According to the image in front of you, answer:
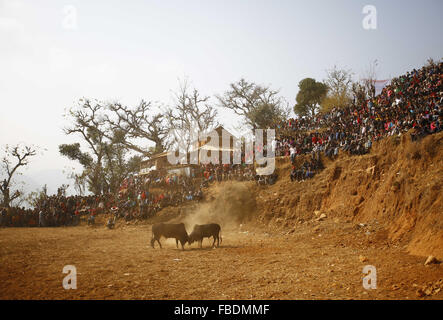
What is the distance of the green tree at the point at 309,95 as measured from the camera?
39.9 m

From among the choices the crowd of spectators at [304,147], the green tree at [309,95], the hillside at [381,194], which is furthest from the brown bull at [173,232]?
the green tree at [309,95]

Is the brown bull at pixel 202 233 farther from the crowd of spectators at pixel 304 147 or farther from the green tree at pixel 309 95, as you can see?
the green tree at pixel 309 95

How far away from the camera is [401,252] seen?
909 centimetres

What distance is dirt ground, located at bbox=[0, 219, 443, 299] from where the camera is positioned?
5969 mm

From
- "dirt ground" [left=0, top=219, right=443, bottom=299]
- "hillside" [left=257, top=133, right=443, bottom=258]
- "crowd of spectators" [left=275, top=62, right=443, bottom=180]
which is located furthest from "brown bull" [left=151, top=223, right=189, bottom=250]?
"crowd of spectators" [left=275, top=62, right=443, bottom=180]

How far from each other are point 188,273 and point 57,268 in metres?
3.99

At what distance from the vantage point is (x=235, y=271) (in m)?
8.02

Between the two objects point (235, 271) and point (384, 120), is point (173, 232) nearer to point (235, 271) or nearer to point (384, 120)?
point (235, 271)

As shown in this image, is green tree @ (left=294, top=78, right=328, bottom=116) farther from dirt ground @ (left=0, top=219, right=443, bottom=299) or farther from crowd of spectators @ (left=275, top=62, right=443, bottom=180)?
dirt ground @ (left=0, top=219, right=443, bottom=299)

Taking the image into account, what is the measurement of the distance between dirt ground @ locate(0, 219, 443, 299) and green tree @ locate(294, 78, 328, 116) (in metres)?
31.1

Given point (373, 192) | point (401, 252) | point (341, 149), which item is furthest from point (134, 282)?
point (341, 149)

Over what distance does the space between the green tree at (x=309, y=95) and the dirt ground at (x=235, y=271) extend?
102ft

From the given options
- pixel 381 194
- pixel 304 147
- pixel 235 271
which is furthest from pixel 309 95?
pixel 235 271

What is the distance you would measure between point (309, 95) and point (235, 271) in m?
36.9
